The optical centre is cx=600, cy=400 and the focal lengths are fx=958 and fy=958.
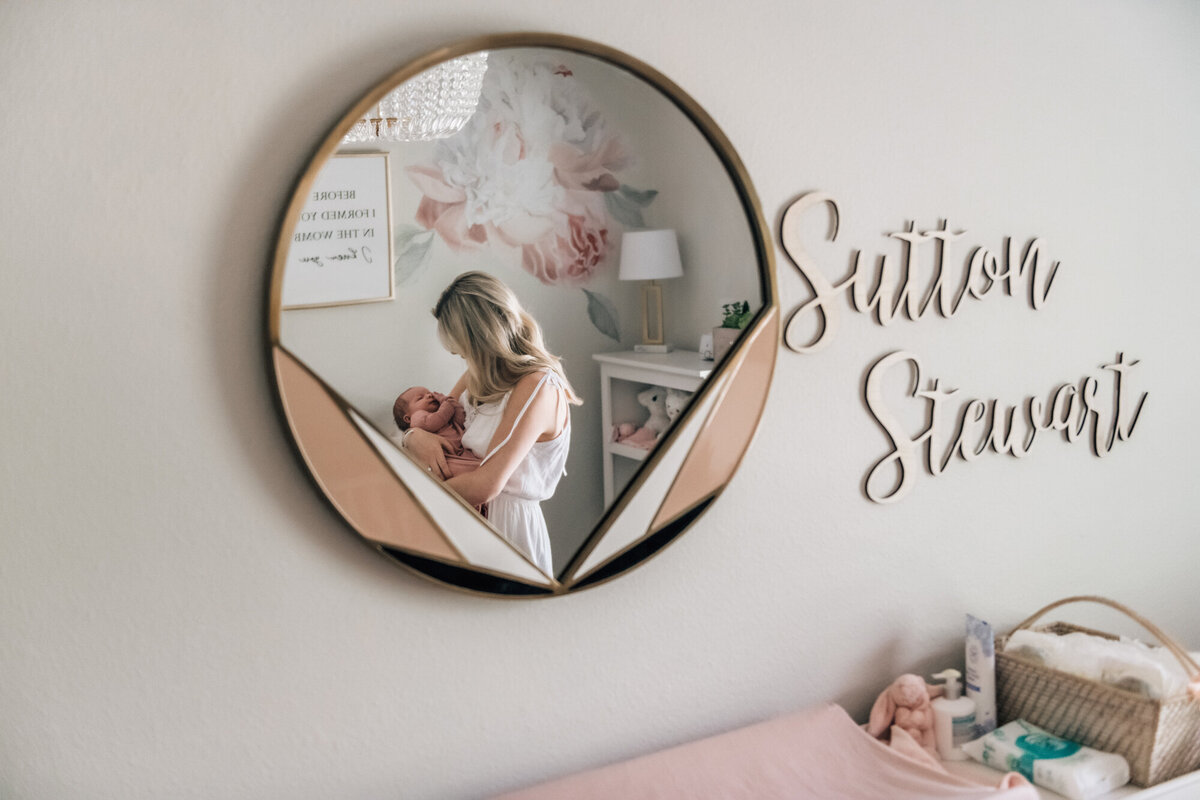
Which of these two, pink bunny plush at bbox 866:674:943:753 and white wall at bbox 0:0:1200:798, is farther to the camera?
pink bunny plush at bbox 866:674:943:753

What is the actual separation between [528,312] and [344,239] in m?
0.28

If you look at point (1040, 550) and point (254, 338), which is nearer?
point (254, 338)

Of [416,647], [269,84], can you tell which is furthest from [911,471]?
[269,84]

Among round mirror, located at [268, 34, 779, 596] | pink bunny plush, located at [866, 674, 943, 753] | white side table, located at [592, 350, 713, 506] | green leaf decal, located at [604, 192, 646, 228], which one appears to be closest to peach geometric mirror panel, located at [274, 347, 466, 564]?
round mirror, located at [268, 34, 779, 596]

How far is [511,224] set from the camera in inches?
54.1

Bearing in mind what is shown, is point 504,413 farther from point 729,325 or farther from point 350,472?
point 729,325

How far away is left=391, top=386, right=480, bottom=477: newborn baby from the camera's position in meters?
1.33

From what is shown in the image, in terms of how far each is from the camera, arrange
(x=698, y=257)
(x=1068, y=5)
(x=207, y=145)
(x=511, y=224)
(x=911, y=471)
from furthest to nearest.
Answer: (x=1068, y=5) < (x=911, y=471) < (x=698, y=257) < (x=511, y=224) < (x=207, y=145)

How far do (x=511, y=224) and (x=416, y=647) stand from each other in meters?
0.64

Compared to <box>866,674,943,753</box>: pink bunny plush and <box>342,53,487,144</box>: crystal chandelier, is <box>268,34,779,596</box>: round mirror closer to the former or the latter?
<box>342,53,487,144</box>: crystal chandelier

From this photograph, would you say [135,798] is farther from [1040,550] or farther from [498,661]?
[1040,550]

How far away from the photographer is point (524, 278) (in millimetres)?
1392

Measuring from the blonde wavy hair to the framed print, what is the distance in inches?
3.7

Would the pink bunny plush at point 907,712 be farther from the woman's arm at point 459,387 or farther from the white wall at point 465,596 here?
the woman's arm at point 459,387
